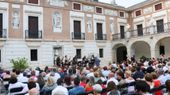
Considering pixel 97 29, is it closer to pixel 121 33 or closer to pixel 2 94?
pixel 121 33

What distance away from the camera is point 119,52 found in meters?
28.0

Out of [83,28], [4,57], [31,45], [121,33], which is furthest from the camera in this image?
[121,33]

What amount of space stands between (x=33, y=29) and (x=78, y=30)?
4919mm

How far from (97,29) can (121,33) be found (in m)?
3.32

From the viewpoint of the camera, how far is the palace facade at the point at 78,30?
19.8 m

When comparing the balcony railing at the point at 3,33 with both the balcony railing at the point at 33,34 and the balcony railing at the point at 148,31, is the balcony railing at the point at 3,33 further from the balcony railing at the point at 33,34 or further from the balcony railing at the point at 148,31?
the balcony railing at the point at 148,31

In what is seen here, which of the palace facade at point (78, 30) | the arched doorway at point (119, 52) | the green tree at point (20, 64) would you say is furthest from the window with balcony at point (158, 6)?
the green tree at point (20, 64)

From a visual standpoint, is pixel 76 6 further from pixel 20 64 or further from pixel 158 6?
pixel 20 64

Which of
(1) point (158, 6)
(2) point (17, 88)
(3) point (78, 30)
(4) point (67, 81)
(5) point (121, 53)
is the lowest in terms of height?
(2) point (17, 88)

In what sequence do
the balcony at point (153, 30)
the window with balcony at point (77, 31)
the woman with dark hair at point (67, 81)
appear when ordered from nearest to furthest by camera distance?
1. the woman with dark hair at point (67, 81)
2. the balcony at point (153, 30)
3. the window with balcony at point (77, 31)

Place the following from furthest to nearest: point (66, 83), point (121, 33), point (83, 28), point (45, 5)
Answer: point (121, 33) < point (83, 28) < point (45, 5) < point (66, 83)

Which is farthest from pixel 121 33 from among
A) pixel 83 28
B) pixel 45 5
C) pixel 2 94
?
pixel 2 94

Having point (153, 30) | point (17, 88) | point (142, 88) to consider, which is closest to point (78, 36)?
point (153, 30)

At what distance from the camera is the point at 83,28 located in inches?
960
